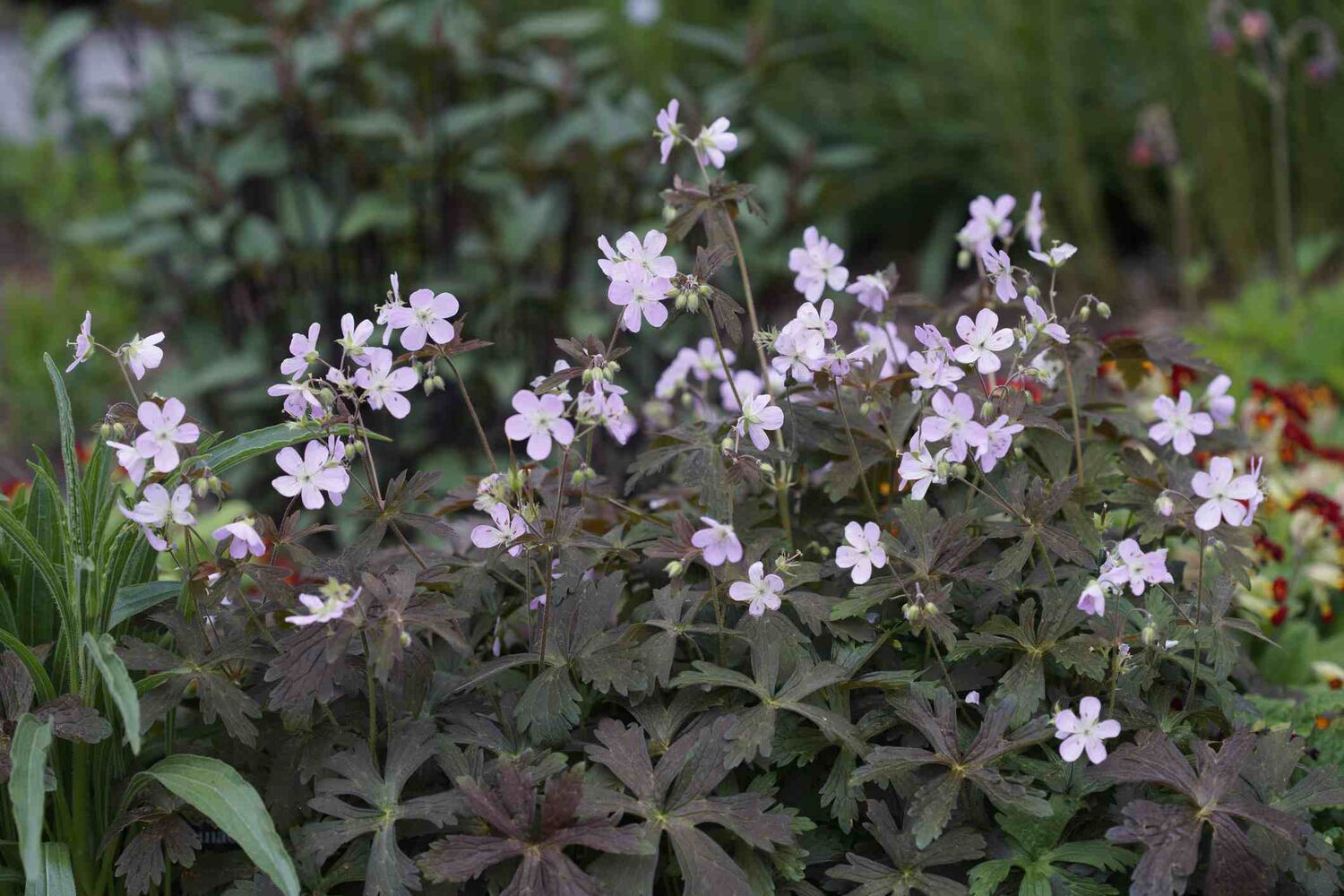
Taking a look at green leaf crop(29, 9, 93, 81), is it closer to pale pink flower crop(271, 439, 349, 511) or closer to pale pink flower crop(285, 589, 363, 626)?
pale pink flower crop(271, 439, 349, 511)

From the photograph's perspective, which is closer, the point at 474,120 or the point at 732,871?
the point at 732,871

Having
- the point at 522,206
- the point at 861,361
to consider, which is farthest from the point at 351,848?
the point at 522,206

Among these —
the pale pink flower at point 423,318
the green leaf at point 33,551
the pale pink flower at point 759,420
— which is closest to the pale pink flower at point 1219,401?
the pale pink flower at point 759,420

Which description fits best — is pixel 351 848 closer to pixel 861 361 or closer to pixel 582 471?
pixel 582 471

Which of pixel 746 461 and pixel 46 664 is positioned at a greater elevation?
pixel 746 461

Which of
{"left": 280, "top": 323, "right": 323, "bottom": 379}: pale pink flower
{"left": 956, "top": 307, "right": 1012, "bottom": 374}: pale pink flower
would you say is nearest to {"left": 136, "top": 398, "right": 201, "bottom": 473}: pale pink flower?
{"left": 280, "top": 323, "right": 323, "bottom": 379}: pale pink flower

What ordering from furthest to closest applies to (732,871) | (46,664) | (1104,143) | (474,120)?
1. (1104,143)
2. (474,120)
3. (46,664)
4. (732,871)

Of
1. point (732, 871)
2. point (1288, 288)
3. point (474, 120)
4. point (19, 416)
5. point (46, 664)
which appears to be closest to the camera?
point (732, 871)
